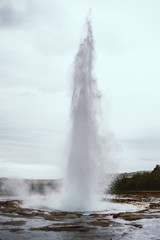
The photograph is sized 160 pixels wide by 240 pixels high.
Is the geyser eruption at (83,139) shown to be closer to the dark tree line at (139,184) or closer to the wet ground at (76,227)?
the wet ground at (76,227)

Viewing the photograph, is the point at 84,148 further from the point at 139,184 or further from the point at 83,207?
the point at 139,184

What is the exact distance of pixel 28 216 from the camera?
18.3 meters

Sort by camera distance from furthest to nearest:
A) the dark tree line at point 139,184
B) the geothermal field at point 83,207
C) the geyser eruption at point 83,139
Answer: the dark tree line at point 139,184 → the geyser eruption at point 83,139 → the geothermal field at point 83,207

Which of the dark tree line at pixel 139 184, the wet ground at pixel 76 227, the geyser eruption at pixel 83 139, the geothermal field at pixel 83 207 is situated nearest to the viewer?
the wet ground at pixel 76 227

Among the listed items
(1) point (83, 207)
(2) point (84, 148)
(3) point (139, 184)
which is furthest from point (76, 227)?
(3) point (139, 184)

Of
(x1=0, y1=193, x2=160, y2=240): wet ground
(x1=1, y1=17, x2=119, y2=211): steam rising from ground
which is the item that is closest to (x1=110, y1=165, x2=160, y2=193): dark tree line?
(x1=1, y1=17, x2=119, y2=211): steam rising from ground

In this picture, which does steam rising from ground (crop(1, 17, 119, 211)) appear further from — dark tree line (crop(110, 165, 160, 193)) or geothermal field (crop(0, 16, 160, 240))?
dark tree line (crop(110, 165, 160, 193))

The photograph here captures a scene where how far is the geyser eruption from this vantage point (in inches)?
890

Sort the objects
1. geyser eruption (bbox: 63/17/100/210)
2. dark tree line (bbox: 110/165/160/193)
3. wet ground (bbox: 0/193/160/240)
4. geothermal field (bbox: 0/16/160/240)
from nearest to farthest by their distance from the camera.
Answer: wet ground (bbox: 0/193/160/240)
geothermal field (bbox: 0/16/160/240)
geyser eruption (bbox: 63/17/100/210)
dark tree line (bbox: 110/165/160/193)

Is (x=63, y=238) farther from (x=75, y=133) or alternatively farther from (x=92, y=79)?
(x=92, y=79)

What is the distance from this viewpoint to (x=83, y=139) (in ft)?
79.7

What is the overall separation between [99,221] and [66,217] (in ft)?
7.97

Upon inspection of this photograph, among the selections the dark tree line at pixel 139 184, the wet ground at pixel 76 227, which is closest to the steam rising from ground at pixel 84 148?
the wet ground at pixel 76 227

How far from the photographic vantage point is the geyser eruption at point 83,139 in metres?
22.6
